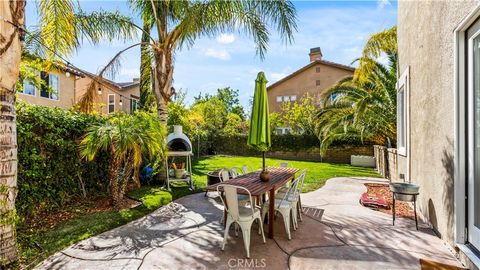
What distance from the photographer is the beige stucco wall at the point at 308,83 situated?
28.6 m

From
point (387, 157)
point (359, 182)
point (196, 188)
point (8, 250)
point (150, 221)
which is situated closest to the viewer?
point (8, 250)

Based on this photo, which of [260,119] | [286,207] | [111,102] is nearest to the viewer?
[286,207]

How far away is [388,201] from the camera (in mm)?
8102

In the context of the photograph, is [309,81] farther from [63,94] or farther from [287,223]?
[287,223]

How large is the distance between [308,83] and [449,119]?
2589 cm

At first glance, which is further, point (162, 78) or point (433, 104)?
point (162, 78)

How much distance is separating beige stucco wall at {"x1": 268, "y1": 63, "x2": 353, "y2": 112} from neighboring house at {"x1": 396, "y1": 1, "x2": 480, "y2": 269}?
22.1 metres

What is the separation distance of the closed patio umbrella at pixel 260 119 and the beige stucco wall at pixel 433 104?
338 centimetres

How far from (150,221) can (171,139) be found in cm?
435

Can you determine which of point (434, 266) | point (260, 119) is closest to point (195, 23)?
point (260, 119)

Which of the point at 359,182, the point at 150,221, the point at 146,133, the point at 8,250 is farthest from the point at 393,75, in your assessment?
the point at 8,250

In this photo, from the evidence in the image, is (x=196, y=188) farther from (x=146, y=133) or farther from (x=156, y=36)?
(x=156, y=36)

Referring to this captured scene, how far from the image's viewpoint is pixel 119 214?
661cm

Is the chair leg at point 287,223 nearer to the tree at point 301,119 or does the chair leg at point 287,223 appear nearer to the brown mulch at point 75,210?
the brown mulch at point 75,210
